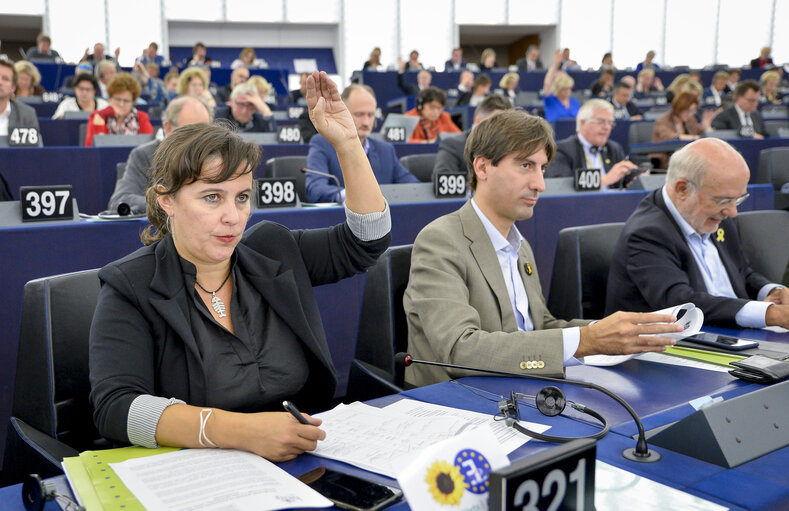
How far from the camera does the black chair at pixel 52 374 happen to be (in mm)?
1347

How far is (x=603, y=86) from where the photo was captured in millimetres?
10695

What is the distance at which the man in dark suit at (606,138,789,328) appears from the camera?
197 centimetres

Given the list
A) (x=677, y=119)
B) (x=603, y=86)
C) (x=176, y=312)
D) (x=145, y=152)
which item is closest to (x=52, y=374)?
(x=176, y=312)

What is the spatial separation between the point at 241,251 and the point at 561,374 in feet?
2.26

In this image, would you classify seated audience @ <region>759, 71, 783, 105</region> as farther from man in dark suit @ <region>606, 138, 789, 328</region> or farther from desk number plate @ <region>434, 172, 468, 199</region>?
man in dark suit @ <region>606, 138, 789, 328</region>

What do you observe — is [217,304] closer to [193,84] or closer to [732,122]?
[193,84]

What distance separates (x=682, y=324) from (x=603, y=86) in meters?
9.96

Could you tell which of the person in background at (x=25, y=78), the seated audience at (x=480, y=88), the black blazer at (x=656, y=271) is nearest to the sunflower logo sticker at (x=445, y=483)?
the black blazer at (x=656, y=271)

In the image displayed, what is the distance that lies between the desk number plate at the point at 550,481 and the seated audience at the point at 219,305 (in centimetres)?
39

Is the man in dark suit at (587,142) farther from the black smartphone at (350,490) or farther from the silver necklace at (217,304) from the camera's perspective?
the black smartphone at (350,490)

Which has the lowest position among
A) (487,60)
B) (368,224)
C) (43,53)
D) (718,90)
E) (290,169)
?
(368,224)

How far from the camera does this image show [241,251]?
1397 millimetres

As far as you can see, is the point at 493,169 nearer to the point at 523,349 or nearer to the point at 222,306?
the point at 523,349

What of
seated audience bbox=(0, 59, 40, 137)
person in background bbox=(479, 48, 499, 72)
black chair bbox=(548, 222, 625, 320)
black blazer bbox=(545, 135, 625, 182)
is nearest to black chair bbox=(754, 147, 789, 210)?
black blazer bbox=(545, 135, 625, 182)
